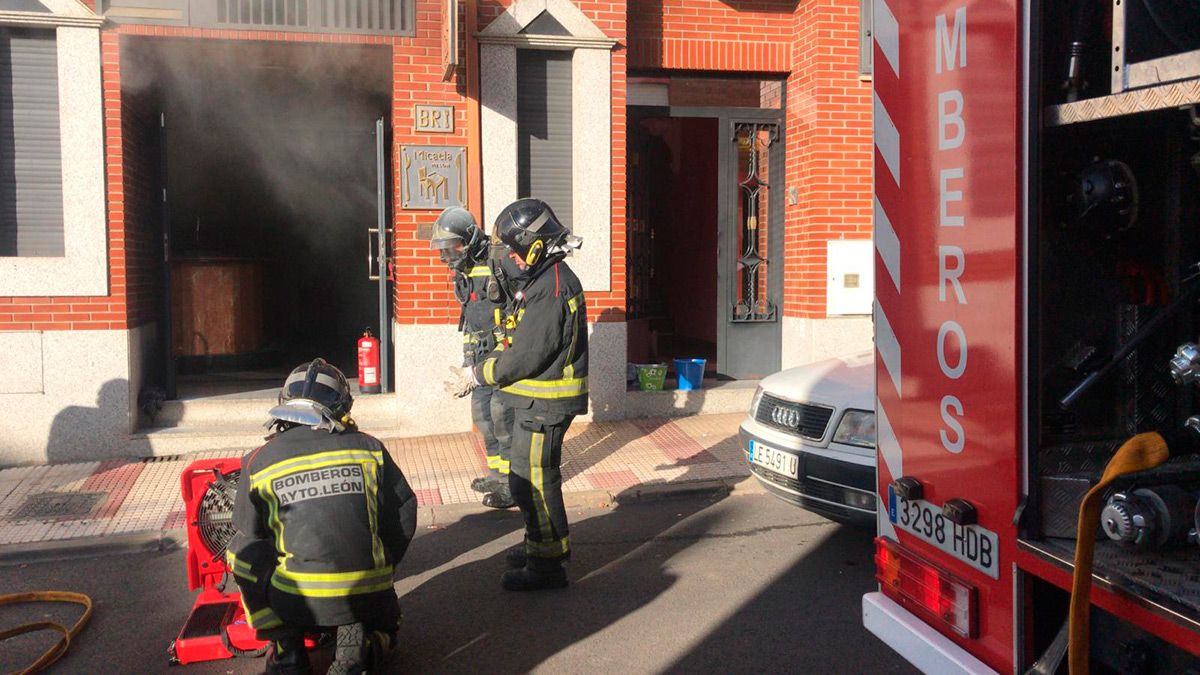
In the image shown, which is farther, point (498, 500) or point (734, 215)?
point (734, 215)

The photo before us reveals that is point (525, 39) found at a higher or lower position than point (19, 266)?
higher

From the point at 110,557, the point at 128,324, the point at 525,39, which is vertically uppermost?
the point at 525,39

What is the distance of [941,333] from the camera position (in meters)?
2.82

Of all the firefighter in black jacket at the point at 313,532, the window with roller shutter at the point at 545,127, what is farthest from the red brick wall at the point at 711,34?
the firefighter in black jacket at the point at 313,532

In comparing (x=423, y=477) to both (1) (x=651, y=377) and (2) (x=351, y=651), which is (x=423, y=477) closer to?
(1) (x=651, y=377)

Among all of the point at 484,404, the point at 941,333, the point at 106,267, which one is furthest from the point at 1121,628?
the point at 106,267

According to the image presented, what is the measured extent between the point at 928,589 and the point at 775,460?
2.57m

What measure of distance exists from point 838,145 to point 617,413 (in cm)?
331

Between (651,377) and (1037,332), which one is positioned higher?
(1037,332)

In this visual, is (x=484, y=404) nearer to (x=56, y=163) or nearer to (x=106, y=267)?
(x=106, y=267)

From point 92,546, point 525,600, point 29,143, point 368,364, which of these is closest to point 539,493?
point 525,600

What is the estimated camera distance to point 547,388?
516 cm

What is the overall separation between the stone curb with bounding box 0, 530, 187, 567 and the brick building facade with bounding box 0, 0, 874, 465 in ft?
7.15

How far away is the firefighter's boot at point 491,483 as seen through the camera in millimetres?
6926
